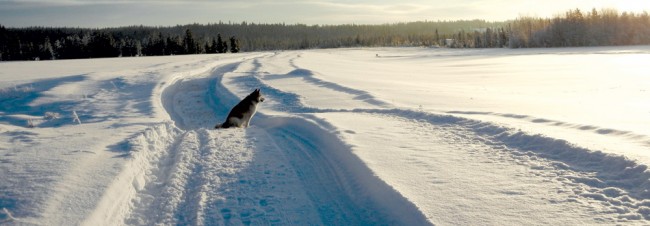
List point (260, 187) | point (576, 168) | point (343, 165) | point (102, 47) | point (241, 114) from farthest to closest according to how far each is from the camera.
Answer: point (102, 47), point (241, 114), point (343, 165), point (260, 187), point (576, 168)

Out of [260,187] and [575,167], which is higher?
[575,167]

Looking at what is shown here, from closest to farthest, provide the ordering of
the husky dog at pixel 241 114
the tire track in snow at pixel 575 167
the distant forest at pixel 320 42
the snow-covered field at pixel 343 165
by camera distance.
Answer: the tire track in snow at pixel 575 167, the snow-covered field at pixel 343 165, the husky dog at pixel 241 114, the distant forest at pixel 320 42

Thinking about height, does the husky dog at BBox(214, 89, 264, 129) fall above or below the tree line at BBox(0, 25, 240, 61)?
below

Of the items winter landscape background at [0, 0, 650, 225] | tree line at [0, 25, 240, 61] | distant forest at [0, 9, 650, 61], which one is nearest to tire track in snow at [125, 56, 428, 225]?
winter landscape background at [0, 0, 650, 225]

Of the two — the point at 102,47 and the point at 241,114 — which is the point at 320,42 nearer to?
the point at 102,47

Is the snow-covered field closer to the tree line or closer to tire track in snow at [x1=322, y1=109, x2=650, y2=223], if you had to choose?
tire track in snow at [x1=322, y1=109, x2=650, y2=223]

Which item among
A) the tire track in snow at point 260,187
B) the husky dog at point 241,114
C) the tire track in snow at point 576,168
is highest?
the husky dog at point 241,114

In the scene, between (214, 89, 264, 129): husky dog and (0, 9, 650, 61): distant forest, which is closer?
(214, 89, 264, 129): husky dog

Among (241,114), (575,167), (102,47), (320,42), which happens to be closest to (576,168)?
(575,167)

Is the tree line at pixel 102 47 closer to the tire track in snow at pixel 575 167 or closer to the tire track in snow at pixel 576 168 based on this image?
the tire track in snow at pixel 575 167

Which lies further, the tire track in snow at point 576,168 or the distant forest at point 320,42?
the distant forest at point 320,42

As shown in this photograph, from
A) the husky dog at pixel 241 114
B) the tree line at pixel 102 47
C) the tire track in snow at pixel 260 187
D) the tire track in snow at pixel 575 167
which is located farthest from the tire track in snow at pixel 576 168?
the tree line at pixel 102 47

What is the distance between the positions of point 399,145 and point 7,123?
7697mm

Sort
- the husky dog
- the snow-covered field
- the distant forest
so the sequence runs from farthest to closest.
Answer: the distant forest < the husky dog < the snow-covered field
